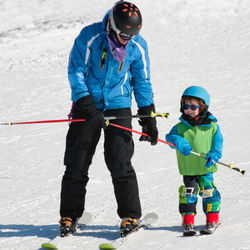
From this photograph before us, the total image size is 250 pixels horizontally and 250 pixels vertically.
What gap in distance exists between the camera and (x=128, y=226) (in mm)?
4438

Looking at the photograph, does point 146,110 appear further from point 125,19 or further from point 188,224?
point 188,224

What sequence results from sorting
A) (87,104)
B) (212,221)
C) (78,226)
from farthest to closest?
(78,226)
(212,221)
(87,104)

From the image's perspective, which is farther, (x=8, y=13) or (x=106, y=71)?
(x=8, y=13)

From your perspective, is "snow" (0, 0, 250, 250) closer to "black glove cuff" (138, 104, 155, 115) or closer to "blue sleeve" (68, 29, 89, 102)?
"black glove cuff" (138, 104, 155, 115)

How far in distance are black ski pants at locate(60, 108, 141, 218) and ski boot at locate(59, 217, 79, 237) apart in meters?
0.05

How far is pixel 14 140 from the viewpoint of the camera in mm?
9109

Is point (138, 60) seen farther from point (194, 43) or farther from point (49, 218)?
point (194, 43)

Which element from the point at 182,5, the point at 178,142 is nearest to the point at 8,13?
the point at 182,5

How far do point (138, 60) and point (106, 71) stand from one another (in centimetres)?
32

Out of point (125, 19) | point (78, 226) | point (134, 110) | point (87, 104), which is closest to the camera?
point (125, 19)

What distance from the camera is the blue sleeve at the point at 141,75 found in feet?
14.6

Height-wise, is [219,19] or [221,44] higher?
[219,19]

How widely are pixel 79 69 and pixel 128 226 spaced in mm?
1433

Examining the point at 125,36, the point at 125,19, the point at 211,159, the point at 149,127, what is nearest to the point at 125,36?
the point at 125,36
